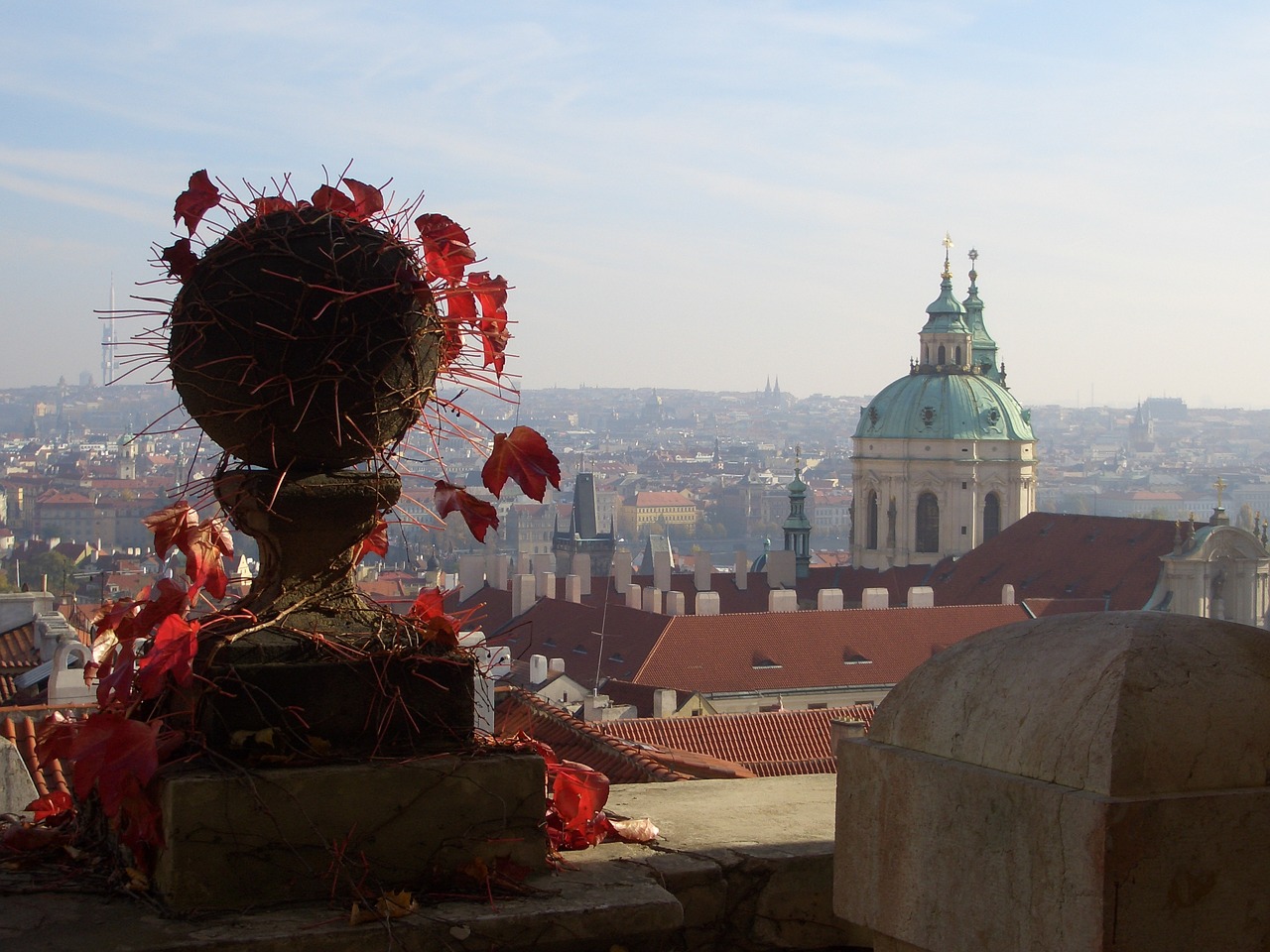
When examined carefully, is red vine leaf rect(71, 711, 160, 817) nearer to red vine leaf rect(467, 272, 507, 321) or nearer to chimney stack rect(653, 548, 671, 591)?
red vine leaf rect(467, 272, 507, 321)

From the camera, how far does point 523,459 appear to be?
316 cm

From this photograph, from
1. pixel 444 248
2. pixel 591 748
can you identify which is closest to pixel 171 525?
pixel 444 248

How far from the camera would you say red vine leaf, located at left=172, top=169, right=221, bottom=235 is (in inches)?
123

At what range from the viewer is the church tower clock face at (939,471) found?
232ft

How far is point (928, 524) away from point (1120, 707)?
69343 mm

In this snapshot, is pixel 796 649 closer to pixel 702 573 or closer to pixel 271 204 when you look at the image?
pixel 702 573

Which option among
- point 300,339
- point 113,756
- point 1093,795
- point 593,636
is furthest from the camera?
point 593,636

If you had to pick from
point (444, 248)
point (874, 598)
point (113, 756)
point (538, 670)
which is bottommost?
point (874, 598)

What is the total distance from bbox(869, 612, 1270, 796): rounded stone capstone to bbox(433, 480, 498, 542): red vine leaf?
0.90 m

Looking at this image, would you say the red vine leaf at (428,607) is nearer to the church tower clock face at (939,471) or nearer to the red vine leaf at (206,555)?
the red vine leaf at (206,555)

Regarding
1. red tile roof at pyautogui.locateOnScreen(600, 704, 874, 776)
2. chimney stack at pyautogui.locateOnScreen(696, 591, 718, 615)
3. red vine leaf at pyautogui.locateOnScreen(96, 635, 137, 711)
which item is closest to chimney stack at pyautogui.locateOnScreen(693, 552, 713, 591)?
chimney stack at pyautogui.locateOnScreen(696, 591, 718, 615)

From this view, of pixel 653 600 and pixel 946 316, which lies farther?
pixel 946 316

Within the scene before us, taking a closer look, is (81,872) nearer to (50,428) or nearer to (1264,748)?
(1264,748)

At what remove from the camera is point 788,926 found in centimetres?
323
